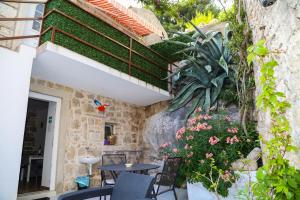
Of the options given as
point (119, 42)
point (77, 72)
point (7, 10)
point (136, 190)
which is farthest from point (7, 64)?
point (136, 190)

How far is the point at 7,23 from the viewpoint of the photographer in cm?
494

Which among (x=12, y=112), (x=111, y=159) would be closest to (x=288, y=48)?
(x=12, y=112)

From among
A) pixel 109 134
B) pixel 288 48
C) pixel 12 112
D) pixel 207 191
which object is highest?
pixel 288 48

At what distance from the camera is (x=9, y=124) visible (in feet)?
12.4

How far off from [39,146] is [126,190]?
23.6ft

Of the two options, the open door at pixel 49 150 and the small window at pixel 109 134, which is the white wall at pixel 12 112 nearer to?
the open door at pixel 49 150

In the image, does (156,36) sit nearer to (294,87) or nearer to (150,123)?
(150,123)

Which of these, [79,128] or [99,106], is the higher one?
[99,106]

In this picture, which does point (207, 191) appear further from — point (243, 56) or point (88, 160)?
point (88, 160)

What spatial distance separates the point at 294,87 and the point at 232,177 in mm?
2011

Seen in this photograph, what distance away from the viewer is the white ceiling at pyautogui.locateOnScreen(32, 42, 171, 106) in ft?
14.1

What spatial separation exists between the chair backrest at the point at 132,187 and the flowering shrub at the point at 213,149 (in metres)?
1.51

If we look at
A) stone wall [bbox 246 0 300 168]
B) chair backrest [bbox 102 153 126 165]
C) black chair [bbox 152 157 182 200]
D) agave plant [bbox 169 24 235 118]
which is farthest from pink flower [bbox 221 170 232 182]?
chair backrest [bbox 102 153 126 165]

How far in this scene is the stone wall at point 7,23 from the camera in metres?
4.82
